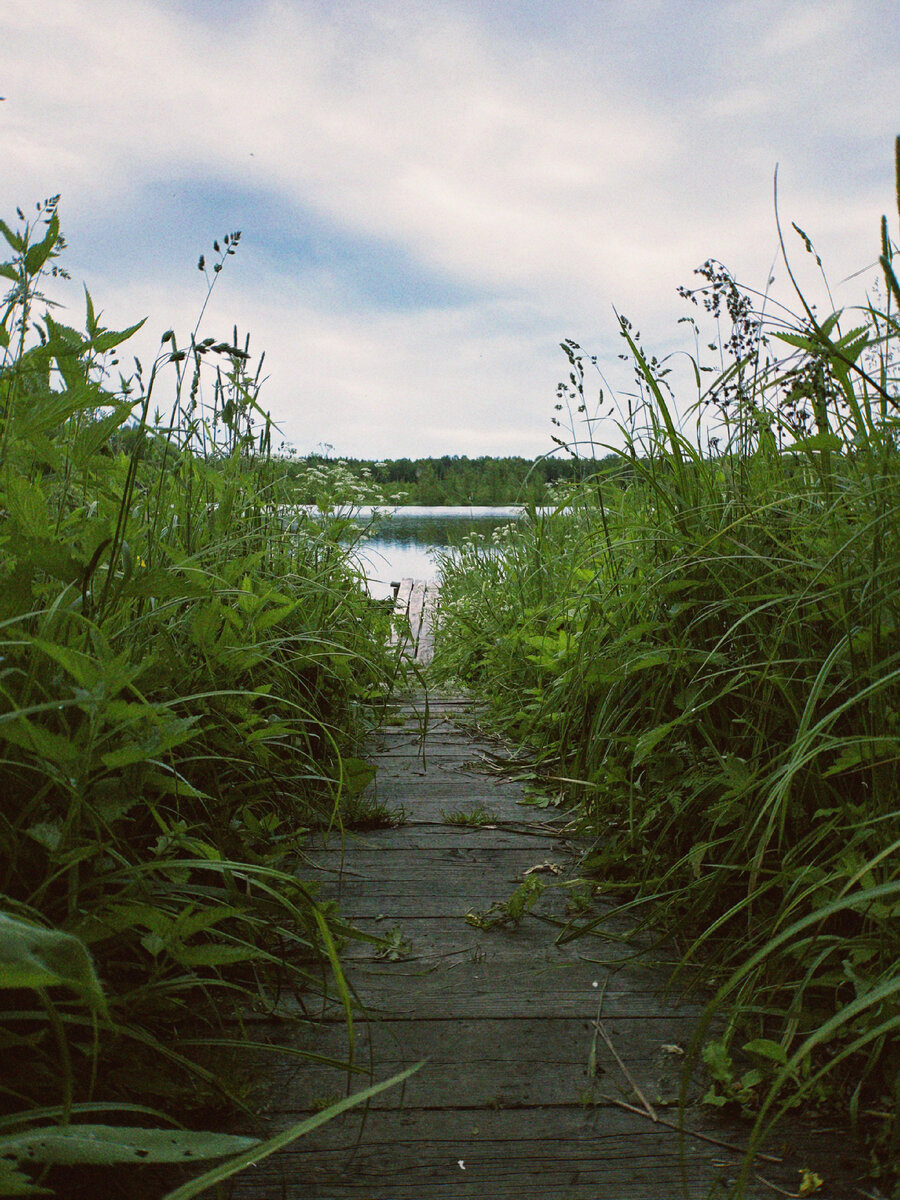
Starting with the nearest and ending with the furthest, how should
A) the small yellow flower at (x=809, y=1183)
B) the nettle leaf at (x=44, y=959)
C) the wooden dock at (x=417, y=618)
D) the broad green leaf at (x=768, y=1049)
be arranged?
the nettle leaf at (x=44, y=959) → the small yellow flower at (x=809, y=1183) → the broad green leaf at (x=768, y=1049) → the wooden dock at (x=417, y=618)

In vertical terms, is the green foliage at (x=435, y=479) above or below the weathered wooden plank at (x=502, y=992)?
above

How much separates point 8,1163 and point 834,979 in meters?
1.04

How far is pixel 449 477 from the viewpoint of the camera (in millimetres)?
11656

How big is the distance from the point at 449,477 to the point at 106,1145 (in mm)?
11178

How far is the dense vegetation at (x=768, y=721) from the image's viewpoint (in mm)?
1107

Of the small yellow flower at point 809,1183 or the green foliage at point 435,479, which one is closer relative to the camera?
the small yellow flower at point 809,1183

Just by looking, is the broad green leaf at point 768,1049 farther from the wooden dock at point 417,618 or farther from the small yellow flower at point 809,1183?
the wooden dock at point 417,618

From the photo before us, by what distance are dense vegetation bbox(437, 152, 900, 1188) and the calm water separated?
1323mm

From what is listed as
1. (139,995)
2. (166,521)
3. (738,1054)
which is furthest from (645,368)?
(139,995)

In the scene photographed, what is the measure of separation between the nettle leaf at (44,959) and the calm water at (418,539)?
2.41 m

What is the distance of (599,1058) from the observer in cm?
123

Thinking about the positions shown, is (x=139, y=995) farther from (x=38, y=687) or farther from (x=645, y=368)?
(x=645, y=368)

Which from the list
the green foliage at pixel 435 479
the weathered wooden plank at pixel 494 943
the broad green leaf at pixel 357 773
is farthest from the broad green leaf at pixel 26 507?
the green foliage at pixel 435 479

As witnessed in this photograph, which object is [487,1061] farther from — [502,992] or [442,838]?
[442,838]
